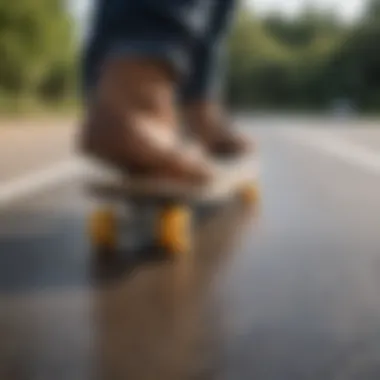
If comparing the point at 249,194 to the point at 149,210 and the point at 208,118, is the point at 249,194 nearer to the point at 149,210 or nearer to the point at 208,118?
the point at 208,118

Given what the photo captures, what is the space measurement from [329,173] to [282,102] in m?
13.8

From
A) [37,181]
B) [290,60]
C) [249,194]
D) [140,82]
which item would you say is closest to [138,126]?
[140,82]

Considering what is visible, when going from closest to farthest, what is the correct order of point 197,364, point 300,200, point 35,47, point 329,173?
point 197,364, point 300,200, point 329,173, point 35,47

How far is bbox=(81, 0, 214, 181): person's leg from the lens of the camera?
113cm

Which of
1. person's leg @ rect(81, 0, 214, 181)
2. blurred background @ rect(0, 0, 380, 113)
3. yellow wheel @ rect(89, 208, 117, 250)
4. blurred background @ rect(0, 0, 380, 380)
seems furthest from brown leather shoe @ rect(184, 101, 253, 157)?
blurred background @ rect(0, 0, 380, 113)

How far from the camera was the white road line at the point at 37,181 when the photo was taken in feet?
5.82

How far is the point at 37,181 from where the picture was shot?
2.07 metres

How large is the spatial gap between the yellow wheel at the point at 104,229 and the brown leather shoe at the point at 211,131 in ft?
2.08

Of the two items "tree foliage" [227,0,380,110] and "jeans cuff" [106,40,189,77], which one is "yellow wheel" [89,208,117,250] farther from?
"tree foliage" [227,0,380,110]

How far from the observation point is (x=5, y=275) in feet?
3.14

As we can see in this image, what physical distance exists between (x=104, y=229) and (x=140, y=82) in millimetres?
205

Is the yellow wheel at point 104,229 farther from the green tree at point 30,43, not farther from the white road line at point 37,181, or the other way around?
the green tree at point 30,43

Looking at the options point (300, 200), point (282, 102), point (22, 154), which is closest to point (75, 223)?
point (300, 200)

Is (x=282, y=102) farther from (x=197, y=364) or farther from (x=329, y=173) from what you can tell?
(x=197, y=364)
